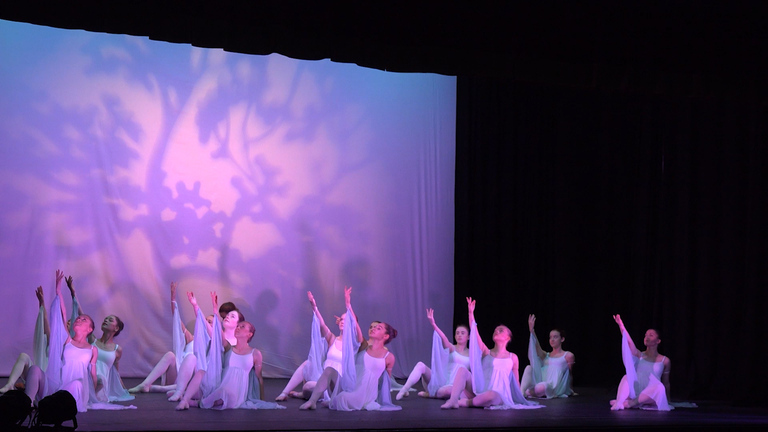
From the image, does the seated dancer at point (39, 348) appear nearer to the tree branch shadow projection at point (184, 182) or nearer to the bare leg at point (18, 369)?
the bare leg at point (18, 369)

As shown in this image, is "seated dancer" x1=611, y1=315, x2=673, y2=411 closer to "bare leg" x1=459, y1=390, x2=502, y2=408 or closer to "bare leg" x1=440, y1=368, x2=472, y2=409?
"bare leg" x1=459, y1=390, x2=502, y2=408

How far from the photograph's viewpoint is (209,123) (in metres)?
8.93

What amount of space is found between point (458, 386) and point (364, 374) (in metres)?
0.84

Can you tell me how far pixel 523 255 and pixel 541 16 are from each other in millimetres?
4273

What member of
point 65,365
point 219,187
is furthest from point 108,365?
point 219,187

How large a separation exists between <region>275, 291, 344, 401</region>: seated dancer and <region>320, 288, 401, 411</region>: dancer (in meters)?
0.54

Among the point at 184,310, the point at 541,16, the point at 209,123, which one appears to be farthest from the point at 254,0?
the point at 184,310

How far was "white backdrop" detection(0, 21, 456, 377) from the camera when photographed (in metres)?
8.35

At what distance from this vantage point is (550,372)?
8.06 meters

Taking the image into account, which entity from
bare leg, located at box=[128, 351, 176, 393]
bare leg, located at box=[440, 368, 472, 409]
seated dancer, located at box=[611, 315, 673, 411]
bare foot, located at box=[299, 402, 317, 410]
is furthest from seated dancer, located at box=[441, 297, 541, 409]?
bare leg, located at box=[128, 351, 176, 393]

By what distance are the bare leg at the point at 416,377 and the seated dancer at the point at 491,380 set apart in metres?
0.68

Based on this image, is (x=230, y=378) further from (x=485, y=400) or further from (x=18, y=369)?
(x=485, y=400)

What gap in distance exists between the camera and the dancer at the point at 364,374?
20.9 ft

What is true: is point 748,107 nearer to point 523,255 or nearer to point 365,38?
point 523,255
